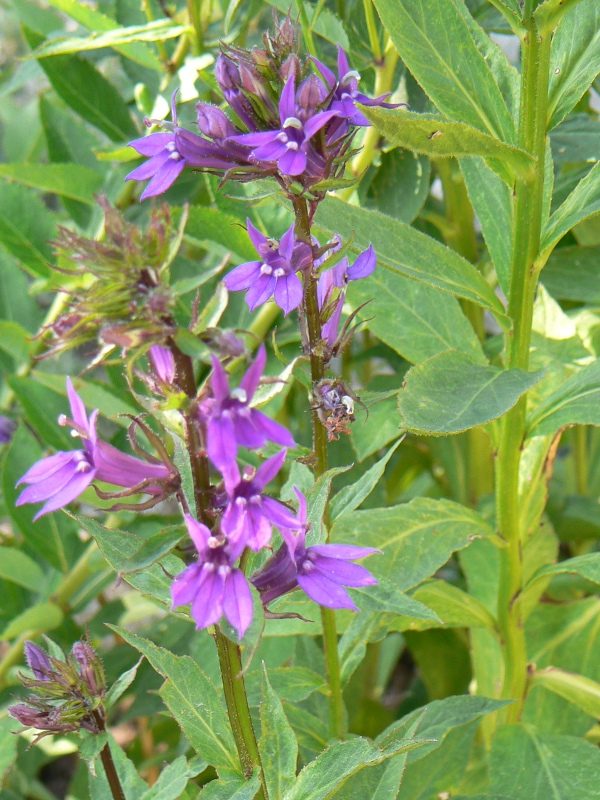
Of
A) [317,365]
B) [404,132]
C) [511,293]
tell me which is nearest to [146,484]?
[317,365]

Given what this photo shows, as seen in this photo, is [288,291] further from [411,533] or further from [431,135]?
[411,533]

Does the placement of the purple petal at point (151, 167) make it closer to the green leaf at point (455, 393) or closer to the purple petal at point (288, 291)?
the purple petal at point (288, 291)

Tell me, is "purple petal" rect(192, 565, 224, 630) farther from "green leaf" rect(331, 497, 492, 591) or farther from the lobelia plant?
"green leaf" rect(331, 497, 492, 591)

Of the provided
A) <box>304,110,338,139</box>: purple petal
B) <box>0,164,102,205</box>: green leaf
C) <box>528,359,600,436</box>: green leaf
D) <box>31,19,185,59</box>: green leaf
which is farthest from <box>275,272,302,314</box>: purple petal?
<box>0,164,102,205</box>: green leaf

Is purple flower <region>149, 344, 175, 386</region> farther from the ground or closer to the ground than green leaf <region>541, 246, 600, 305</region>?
farther from the ground

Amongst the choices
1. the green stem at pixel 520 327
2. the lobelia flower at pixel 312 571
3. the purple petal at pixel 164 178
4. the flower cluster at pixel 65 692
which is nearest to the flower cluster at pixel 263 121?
the purple petal at pixel 164 178

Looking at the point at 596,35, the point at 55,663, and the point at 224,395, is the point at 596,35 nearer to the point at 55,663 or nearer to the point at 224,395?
the point at 224,395
